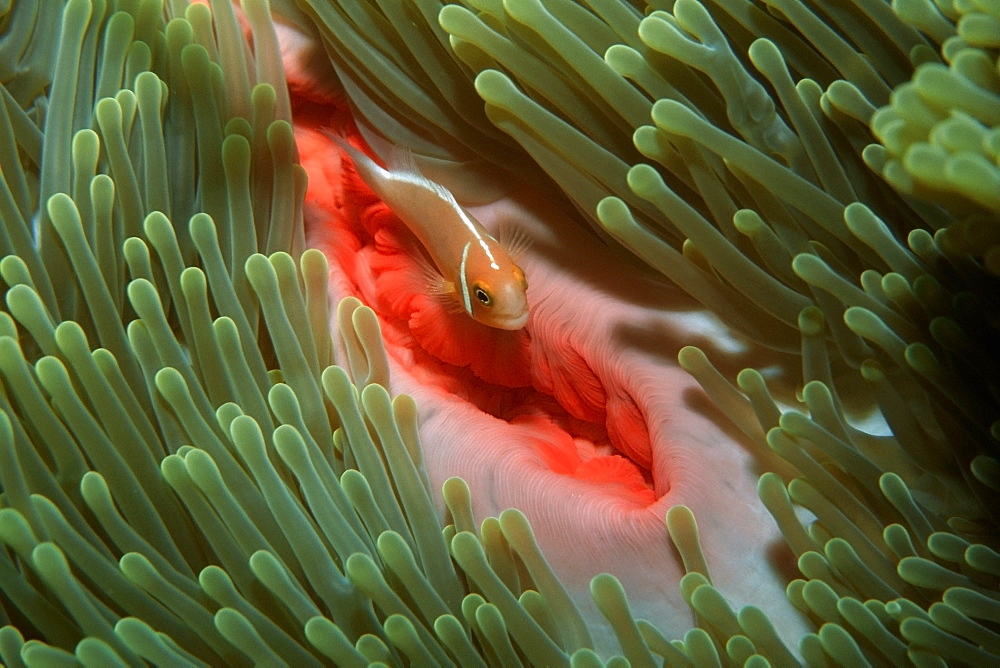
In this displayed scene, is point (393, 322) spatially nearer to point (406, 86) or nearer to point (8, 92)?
point (406, 86)

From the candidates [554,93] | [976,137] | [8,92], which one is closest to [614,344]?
[554,93]

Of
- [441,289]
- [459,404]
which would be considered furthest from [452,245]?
[459,404]

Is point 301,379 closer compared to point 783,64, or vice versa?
point 783,64

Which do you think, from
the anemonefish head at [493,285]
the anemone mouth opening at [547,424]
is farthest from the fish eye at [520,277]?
the anemone mouth opening at [547,424]

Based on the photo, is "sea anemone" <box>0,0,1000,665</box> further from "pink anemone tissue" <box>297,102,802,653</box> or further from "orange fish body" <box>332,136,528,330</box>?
"orange fish body" <box>332,136,528,330</box>

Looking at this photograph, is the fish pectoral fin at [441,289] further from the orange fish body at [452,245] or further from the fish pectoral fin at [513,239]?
the fish pectoral fin at [513,239]

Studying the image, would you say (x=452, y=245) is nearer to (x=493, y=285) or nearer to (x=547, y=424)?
(x=493, y=285)
